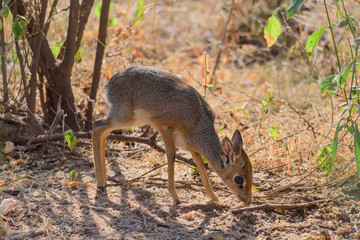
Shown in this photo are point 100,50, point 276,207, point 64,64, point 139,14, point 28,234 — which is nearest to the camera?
point 28,234

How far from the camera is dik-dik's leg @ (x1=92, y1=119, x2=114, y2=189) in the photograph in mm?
4531

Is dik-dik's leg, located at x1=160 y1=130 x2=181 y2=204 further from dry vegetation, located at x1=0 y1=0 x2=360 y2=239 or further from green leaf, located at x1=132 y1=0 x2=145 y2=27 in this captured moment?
green leaf, located at x1=132 y1=0 x2=145 y2=27

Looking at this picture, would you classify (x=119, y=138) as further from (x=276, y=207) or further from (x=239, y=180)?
(x=276, y=207)

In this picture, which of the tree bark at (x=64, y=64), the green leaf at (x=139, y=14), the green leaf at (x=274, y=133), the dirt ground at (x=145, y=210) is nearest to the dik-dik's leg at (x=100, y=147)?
the dirt ground at (x=145, y=210)

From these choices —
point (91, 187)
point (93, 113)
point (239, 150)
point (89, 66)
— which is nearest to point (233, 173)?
point (239, 150)

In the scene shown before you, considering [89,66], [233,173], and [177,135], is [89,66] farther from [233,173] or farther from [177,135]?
[233,173]

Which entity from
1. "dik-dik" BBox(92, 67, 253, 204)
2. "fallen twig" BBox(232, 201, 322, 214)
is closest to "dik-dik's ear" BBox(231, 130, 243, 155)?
"dik-dik" BBox(92, 67, 253, 204)

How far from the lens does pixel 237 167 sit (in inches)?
168

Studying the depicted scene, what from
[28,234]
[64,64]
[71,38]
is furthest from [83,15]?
[28,234]

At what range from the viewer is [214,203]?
4.34m

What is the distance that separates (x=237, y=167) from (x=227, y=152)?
155mm

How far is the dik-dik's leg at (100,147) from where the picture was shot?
453cm

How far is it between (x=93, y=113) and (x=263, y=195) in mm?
2420

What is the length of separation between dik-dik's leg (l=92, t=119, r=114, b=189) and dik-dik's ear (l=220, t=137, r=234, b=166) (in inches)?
42.5
